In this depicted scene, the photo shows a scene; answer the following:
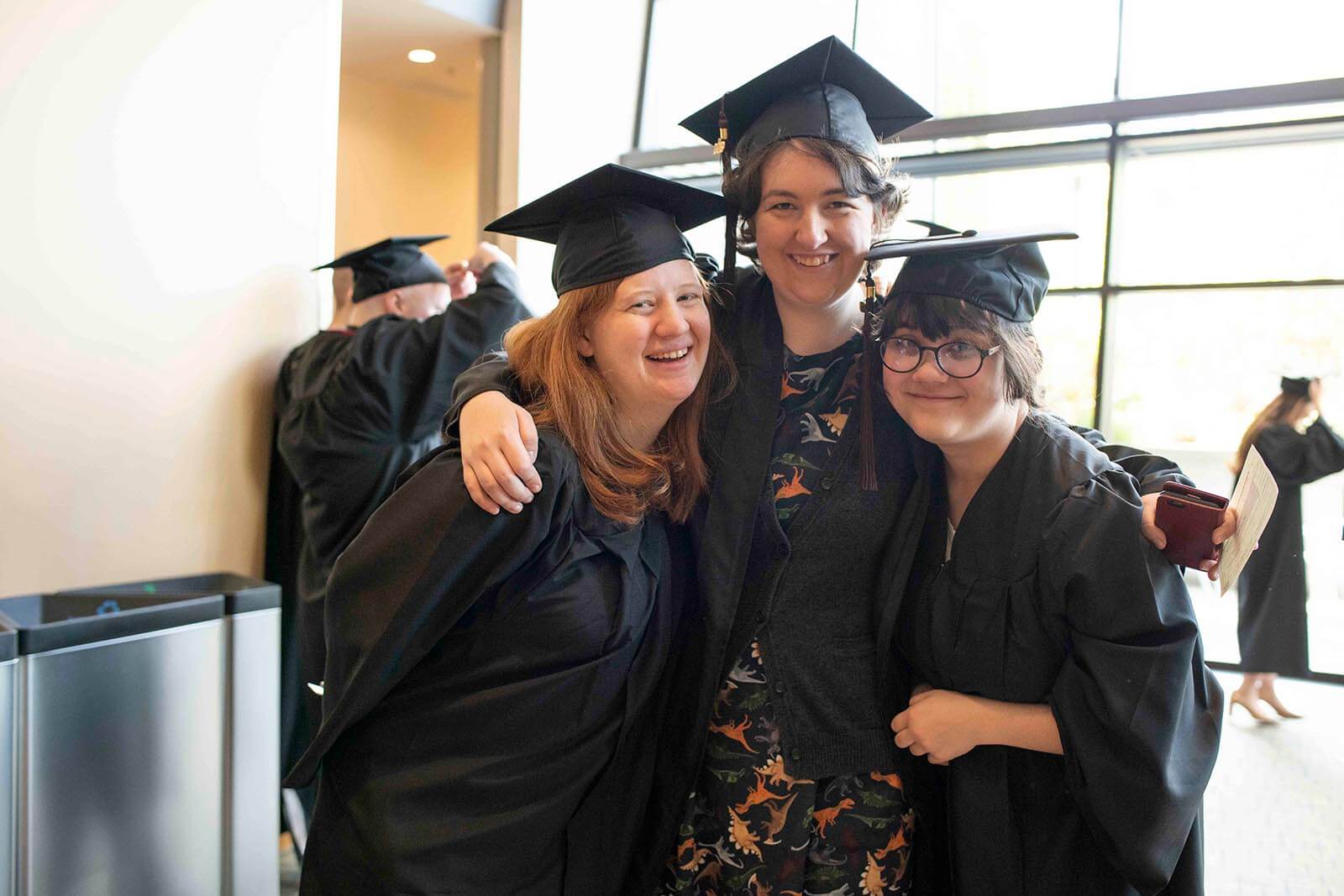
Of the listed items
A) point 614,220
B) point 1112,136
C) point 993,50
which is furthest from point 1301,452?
point 993,50

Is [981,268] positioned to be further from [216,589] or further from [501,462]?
[216,589]

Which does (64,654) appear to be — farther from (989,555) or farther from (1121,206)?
(1121,206)

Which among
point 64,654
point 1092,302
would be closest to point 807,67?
point 64,654

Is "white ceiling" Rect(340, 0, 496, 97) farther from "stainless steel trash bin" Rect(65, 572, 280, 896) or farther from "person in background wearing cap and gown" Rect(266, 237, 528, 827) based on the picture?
"stainless steel trash bin" Rect(65, 572, 280, 896)

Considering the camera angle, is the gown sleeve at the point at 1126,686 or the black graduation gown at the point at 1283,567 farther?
the black graduation gown at the point at 1283,567

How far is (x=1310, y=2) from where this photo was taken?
4.45 metres

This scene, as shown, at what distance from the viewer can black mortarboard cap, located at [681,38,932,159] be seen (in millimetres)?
1699

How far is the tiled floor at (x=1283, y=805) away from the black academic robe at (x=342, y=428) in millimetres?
1014

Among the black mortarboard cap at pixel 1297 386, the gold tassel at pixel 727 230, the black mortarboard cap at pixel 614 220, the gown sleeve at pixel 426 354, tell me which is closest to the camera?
the black mortarboard cap at pixel 614 220

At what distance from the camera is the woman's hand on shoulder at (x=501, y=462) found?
1393 millimetres

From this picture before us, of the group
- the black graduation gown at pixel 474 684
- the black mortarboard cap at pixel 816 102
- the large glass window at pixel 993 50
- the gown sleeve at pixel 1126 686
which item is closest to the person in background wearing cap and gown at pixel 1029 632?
the gown sleeve at pixel 1126 686

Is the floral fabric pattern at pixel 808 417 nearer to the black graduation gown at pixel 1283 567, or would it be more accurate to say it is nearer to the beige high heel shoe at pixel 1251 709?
the black graduation gown at pixel 1283 567

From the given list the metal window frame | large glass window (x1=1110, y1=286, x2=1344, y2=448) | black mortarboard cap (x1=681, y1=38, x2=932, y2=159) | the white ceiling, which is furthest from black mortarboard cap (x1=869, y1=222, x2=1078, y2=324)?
the white ceiling

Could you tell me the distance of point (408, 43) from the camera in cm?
531
